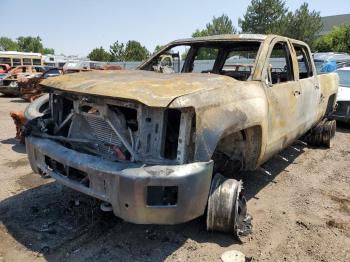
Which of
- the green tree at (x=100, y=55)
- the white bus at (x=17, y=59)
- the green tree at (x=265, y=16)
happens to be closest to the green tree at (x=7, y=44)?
the green tree at (x=100, y=55)

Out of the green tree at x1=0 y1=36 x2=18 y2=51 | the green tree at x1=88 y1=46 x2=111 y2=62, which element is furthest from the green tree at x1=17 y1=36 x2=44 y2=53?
the green tree at x1=88 y1=46 x2=111 y2=62

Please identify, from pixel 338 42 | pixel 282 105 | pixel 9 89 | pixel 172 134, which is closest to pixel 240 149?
pixel 282 105

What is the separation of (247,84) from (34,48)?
96.2 metres

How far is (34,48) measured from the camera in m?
90.6

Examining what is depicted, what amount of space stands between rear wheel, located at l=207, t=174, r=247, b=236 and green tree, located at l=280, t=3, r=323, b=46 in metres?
53.3

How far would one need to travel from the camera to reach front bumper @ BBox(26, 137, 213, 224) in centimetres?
259

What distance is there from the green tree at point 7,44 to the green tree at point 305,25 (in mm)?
73128

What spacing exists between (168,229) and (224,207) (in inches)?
25.9

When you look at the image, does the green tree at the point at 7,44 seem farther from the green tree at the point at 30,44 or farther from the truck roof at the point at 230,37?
the truck roof at the point at 230,37

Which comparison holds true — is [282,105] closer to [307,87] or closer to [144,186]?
[307,87]

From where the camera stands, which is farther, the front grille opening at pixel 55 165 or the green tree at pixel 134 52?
the green tree at pixel 134 52

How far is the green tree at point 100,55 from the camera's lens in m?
55.1

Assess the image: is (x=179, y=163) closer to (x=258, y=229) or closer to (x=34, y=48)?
(x=258, y=229)

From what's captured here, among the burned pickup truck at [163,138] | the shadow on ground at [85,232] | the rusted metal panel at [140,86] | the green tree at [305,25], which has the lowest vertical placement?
the shadow on ground at [85,232]
